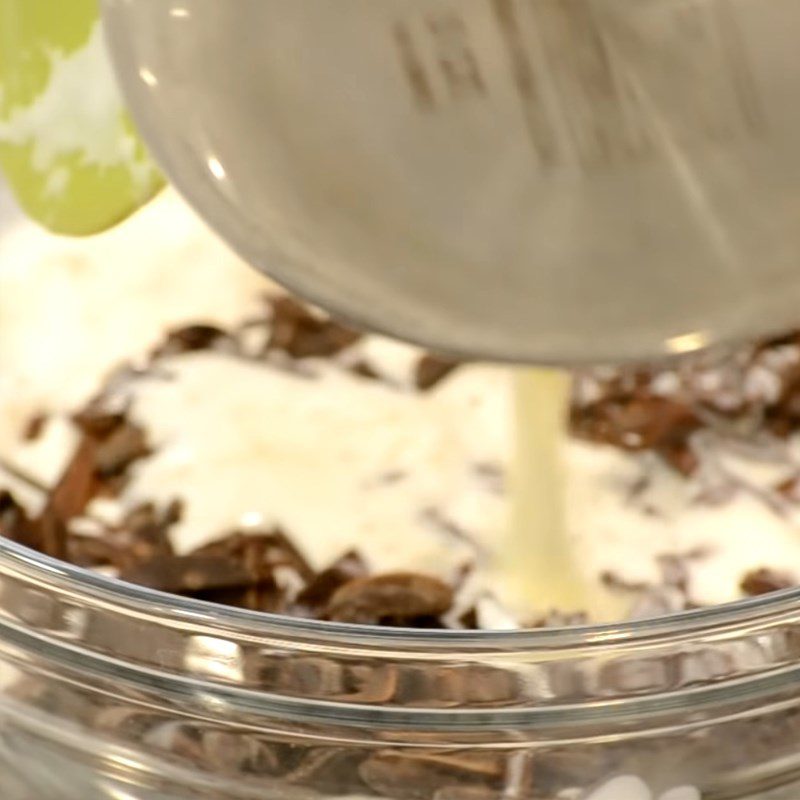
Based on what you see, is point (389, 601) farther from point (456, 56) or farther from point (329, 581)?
point (456, 56)

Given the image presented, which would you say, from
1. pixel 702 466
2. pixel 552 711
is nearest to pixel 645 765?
pixel 552 711

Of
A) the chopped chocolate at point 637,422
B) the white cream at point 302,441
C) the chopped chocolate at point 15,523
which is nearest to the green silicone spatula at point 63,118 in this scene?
the white cream at point 302,441

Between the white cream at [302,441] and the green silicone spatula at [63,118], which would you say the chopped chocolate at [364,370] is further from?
the green silicone spatula at [63,118]

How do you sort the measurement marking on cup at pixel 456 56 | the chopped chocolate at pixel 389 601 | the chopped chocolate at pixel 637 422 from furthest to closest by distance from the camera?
the chopped chocolate at pixel 637 422, the chopped chocolate at pixel 389 601, the measurement marking on cup at pixel 456 56

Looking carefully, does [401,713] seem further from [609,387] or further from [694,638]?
[609,387]

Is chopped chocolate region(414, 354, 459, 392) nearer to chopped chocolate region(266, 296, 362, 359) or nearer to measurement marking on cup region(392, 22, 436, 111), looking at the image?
chopped chocolate region(266, 296, 362, 359)
